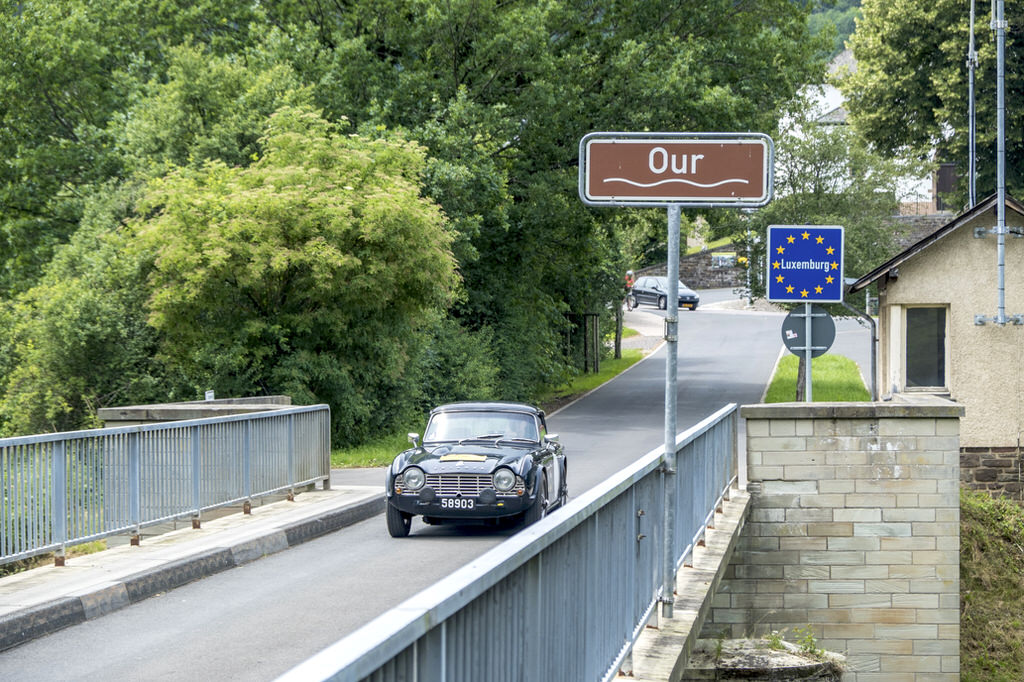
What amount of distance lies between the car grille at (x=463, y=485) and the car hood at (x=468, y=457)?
63 mm

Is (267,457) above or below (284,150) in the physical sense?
below

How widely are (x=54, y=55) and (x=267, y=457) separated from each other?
77.6ft

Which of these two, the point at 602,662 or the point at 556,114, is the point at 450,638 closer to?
the point at 602,662

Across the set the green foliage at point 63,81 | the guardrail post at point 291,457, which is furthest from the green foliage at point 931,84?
the guardrail post at point 291,457

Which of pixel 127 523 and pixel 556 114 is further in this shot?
pixel 556 114

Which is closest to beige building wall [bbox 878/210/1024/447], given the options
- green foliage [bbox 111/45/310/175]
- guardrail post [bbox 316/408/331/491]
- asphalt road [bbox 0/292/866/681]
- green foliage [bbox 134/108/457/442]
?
green foliage [bbox 134/108/457/442]

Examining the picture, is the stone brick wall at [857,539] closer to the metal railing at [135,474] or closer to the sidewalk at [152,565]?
the sidewalk at [152,565]

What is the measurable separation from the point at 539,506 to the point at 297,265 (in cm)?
991

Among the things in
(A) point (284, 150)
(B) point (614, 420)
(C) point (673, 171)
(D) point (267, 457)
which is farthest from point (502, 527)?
(B) point (614, 420)

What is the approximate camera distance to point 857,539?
1452 centimetres

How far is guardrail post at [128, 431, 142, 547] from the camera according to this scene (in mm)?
11805

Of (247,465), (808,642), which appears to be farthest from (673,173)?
(247,465)

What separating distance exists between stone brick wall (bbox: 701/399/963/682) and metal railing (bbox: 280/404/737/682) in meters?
7.06

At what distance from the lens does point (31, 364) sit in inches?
902
